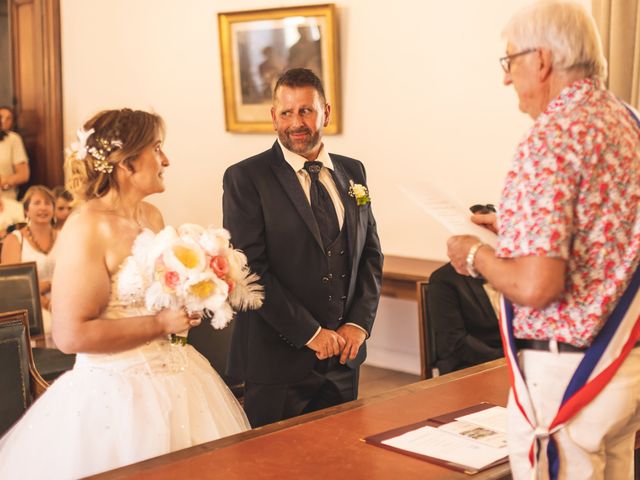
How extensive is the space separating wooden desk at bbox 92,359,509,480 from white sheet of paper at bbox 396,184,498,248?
2.04ft

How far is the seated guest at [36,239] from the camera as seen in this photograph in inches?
256

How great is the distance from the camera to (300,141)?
359cm

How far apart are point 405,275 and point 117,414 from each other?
3.78 m

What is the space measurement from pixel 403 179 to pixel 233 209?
11.8 ft

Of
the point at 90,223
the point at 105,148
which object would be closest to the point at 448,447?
the point at 90,223

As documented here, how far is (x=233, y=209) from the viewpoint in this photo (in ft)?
11.6

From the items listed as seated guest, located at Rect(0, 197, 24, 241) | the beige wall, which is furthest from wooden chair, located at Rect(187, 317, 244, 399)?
seated guest, located at Rect(0, 197, 24, 241)

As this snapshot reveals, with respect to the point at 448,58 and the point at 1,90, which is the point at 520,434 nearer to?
the point at 448,58

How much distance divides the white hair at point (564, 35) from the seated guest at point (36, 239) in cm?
501

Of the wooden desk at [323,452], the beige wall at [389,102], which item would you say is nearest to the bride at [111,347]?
the wooden desk at [323,452]

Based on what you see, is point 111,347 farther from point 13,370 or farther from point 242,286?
point 13,370

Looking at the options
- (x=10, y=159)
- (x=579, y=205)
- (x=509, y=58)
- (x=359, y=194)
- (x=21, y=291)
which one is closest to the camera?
(x=579, y=205)

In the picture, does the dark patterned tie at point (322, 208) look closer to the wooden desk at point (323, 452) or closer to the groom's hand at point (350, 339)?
the groom's hand at point (350, 339)

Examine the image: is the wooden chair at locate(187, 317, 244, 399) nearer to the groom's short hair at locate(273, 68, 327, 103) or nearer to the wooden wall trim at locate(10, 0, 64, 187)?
the groom's short hair at locate(273, 68, 327, 103)
